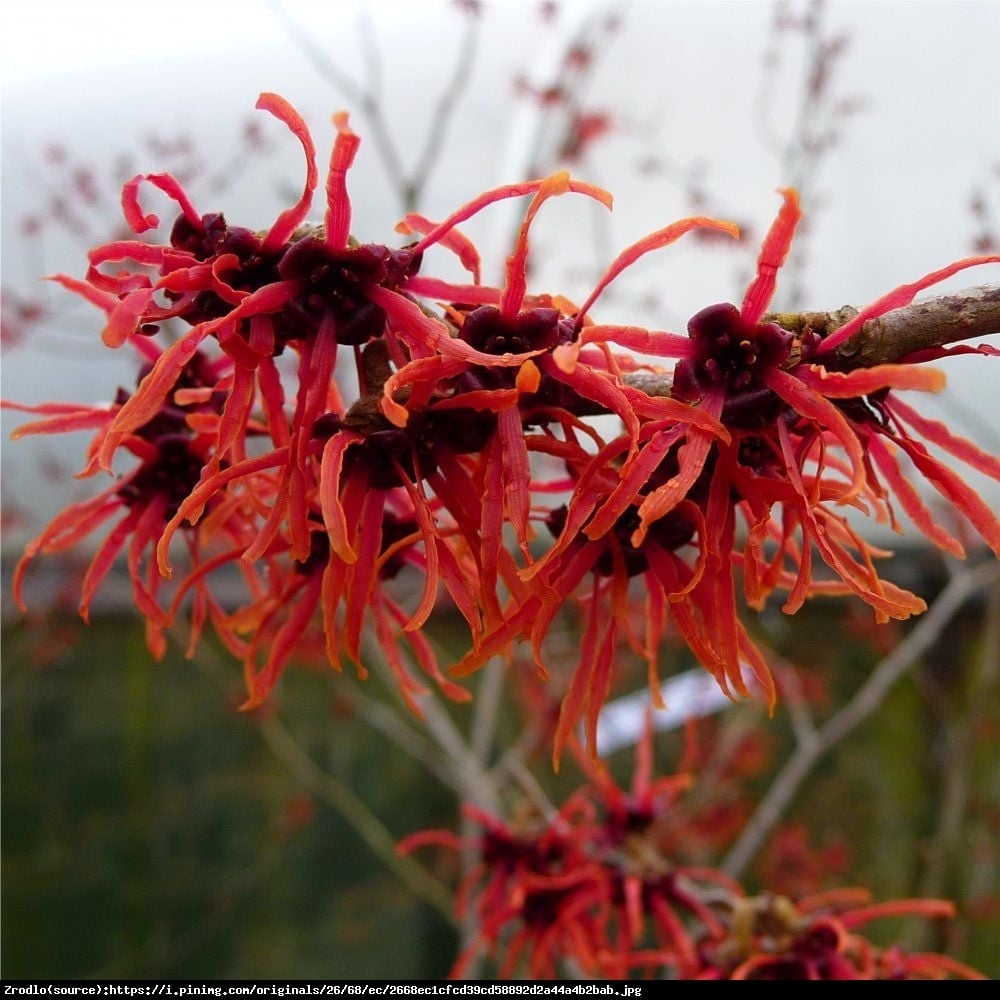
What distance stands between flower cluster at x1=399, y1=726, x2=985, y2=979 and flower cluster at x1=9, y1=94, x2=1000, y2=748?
34 centimetres

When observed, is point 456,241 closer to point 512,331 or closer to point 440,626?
point 512,331

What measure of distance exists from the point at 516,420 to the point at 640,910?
1.71 ft

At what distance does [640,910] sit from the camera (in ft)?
2.26

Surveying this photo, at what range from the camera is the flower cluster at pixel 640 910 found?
600mm

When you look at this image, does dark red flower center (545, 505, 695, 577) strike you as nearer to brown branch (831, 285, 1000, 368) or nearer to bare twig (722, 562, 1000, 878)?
brown branch (831, 285, 1000, 368)

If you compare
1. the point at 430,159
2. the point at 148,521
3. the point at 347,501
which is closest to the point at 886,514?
the point at 347,501

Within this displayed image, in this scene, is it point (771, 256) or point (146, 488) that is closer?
point (771, 256)

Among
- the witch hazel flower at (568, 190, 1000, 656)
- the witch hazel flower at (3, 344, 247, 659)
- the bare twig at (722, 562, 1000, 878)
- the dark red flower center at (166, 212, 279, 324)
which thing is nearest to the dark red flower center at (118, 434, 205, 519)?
the witch hazel flower at (3, 344, 247, 659)

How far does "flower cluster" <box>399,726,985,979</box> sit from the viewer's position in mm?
600

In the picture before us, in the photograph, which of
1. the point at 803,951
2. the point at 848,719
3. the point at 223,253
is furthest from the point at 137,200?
the point at 848,719

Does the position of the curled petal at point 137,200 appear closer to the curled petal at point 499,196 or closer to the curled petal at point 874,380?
the curled petal at point 499,196

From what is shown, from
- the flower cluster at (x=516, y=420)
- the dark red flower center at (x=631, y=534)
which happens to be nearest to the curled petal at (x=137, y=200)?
the flower cluster at (x=516, y=420)
